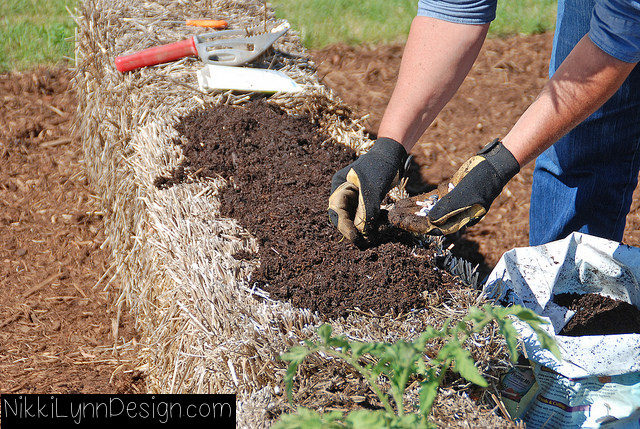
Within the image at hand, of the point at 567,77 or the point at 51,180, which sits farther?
the point at 51,180

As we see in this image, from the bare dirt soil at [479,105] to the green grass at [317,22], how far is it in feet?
0.58

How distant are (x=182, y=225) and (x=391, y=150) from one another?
2.68 feet

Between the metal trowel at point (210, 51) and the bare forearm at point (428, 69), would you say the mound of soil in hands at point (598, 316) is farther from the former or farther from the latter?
the metal trowel at point (210, 51)

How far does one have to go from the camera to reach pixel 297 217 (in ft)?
7.35

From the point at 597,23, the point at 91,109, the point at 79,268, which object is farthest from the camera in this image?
the point at 91,109

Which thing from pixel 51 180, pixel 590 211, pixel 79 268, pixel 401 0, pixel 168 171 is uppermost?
pixel 401 0

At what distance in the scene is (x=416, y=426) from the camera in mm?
1282

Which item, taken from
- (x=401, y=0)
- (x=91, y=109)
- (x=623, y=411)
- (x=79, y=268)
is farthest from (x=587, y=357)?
(x=401, y=0)

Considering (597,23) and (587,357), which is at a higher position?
(597,23)

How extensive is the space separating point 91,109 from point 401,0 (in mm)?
2965

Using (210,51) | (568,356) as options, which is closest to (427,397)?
(568,356)

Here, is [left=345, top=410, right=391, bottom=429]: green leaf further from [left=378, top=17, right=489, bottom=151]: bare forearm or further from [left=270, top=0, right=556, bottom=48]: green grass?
[left=270, top=0, right=556, bottom=48]: green grass

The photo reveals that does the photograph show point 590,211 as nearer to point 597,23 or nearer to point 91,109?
point 597,23

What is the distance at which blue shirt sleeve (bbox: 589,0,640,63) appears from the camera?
5.61 feet
